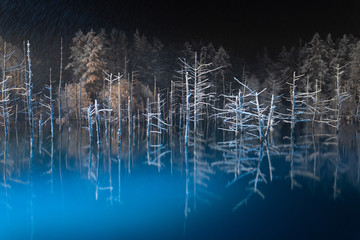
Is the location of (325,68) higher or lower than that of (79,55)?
lower

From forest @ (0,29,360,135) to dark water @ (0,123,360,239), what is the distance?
64.3 ft

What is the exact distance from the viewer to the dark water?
7262 mm

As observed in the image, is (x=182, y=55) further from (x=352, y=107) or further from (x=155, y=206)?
(x=155, y=206)

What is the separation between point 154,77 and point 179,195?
38.3 metres

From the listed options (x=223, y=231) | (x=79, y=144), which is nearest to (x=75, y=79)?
(x=79, y=144)

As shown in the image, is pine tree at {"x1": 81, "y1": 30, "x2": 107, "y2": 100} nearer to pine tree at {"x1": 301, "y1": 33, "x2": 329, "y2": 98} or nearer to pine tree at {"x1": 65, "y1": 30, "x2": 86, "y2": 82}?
pine tree at {"x1": 65, "y1": 30, "x2": 86, "y2": 82}

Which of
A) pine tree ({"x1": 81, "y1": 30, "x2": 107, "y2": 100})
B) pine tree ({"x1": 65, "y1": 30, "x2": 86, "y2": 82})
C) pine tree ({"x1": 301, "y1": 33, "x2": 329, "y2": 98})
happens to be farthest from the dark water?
pine tree ({"x1": 301, "y1": 33, "x2": 329, "y2": 98})

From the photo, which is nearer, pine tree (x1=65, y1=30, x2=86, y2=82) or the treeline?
the treeline

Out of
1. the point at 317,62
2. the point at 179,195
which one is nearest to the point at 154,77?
the point at 317,62

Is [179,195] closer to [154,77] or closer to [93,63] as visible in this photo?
[93,63]

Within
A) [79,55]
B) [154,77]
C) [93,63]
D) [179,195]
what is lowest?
[179,195]

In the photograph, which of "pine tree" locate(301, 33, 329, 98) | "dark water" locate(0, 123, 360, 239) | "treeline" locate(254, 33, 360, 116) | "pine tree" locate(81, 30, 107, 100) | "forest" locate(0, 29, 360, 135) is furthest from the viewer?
"pine tree" locate(301, 33, 329, 98)

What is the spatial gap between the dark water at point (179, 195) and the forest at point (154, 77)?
771 inches

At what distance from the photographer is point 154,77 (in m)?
47.2
